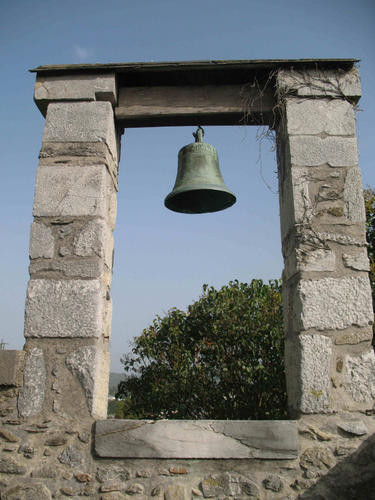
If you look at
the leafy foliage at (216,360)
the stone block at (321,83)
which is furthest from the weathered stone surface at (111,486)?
the leafy foliage at (216,360)

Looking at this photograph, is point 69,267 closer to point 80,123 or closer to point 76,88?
point 80,123

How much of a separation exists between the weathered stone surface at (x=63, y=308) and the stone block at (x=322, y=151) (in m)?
1.53

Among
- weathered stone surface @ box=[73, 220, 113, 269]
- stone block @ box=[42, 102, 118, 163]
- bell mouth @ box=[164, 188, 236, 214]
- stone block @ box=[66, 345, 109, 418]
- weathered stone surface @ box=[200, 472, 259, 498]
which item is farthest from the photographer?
bell mouth @ box=[164, 188, 236, 214]

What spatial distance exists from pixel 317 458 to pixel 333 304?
0.84 meters

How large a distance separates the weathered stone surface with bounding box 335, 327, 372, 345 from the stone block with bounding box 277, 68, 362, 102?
1594 mm

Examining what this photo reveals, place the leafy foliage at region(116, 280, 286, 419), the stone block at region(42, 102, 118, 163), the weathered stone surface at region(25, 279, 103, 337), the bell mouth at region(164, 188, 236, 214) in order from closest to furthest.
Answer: the weathered stone surface at region(25, 279, 103, 337) < the stone block at region(42, 102, 118, 163) < the bell mouth at region(164, 188, 236, 214) < the leafy foliage at region(116, 280, 286, 419)

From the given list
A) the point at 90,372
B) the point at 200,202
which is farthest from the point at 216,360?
the point at 90,372

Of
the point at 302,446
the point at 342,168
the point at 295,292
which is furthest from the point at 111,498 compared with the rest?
the point at 342,168

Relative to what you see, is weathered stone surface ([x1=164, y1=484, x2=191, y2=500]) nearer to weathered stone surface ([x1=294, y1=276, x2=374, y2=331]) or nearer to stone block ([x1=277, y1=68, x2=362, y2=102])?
weathered stone surface ([x1=294, y1=276, x2=374, y2=331])

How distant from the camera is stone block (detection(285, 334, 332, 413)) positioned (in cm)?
235

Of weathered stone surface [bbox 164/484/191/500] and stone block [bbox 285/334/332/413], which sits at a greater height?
stone block [bbox 285/334/332/413]

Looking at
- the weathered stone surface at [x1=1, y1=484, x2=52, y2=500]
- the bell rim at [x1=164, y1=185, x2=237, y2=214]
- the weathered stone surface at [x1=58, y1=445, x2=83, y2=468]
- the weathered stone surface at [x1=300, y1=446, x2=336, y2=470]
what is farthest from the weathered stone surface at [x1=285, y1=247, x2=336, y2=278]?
the weathered stone surface at [x1=1, y1=484, x2=52, y2=500]

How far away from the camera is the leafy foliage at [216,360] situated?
5836 mm

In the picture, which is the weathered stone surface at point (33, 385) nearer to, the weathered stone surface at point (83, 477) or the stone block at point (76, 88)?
the weathered stone surface at point (83, 477)
